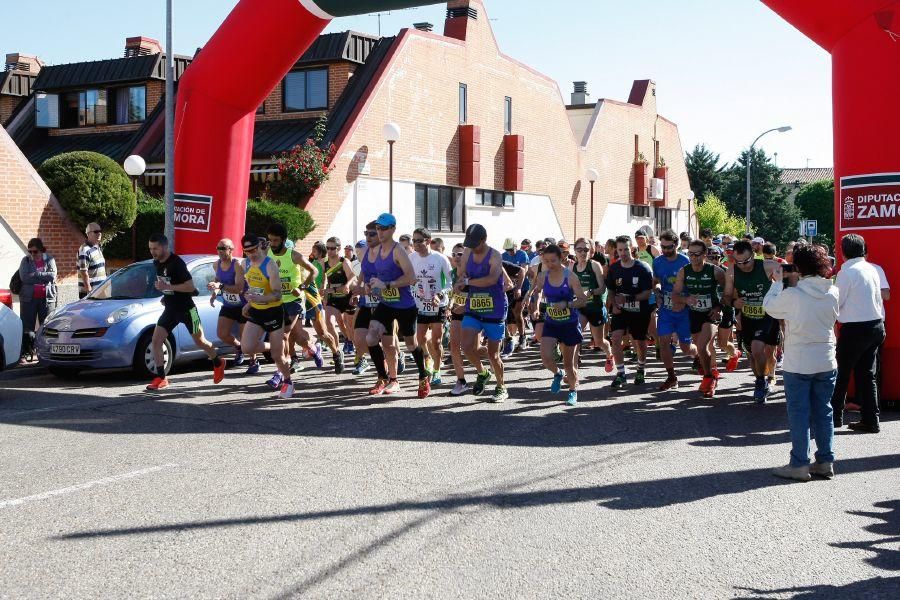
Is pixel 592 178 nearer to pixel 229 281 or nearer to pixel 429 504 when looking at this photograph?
pixel 229 281

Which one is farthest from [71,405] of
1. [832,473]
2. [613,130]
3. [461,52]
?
[613,130]

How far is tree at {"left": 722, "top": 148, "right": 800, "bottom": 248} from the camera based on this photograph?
2778 inches

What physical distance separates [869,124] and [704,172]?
67.1 metres

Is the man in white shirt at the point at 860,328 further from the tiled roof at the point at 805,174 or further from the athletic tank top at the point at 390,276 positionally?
the tiled roof at the point at 805,174

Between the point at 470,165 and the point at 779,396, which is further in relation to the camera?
the point at 470,165

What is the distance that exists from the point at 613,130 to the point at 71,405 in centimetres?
3596

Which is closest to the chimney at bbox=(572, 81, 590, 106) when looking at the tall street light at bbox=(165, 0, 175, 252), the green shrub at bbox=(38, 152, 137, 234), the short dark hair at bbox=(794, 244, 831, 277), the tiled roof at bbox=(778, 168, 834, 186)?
the green shrub at bbox=(38, 152, 137, 234)

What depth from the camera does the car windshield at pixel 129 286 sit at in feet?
40.7

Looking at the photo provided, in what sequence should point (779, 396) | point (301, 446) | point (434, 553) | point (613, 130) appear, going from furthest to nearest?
point (613, 130), point (779, 396), point (301, 446), point (434, 553)

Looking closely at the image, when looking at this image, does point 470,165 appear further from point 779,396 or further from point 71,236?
point 779,396

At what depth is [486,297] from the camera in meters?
10.6

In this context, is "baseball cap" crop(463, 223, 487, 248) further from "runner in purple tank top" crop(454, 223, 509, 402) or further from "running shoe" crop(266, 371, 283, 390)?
"running shoe" crop(266, 371, 283, 390)

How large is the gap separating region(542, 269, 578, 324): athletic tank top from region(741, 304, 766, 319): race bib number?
211 cm

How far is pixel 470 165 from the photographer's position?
3075 cm
